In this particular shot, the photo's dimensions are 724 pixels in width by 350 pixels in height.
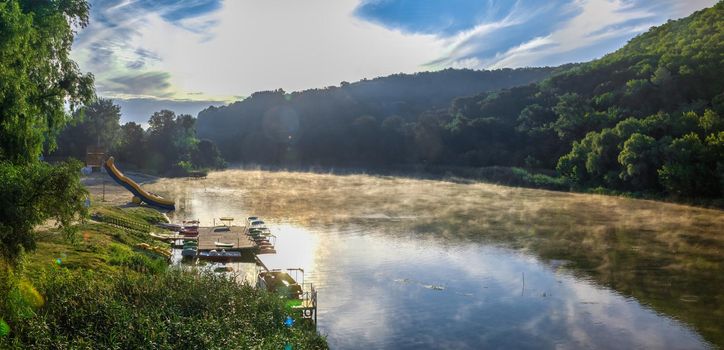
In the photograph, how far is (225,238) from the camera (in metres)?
55.5

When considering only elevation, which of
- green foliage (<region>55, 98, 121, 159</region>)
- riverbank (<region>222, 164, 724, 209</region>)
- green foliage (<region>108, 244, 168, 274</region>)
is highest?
green foliage (<region>55, 98, 121, 159</region>)

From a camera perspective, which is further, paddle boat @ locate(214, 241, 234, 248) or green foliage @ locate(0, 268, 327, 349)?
paddle boat @ locate(214, 241, 234, 248)

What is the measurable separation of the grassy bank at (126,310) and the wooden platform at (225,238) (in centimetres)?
1766

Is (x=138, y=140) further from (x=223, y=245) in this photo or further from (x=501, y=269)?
(x=501, y=269)

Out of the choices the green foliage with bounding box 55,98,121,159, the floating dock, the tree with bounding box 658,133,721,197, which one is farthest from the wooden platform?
the green foliage with bounding box 55,98,121,159

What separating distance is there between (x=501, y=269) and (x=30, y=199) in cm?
3613

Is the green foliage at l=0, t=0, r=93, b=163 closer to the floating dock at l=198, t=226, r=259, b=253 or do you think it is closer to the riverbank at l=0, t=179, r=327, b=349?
the riverbank at l=0, t=179, r=327, b=349

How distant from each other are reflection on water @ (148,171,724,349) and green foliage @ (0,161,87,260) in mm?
15830

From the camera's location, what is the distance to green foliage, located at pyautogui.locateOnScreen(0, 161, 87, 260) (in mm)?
19844

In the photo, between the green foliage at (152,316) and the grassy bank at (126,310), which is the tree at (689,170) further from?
the green foliage at (152,316)

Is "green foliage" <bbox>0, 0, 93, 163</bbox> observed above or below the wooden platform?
above

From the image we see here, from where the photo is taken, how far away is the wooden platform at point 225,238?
51.7 m

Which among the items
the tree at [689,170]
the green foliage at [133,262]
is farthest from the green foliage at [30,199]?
the tree at [689,170]

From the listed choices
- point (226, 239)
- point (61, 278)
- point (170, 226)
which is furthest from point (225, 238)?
point (61, 278)
